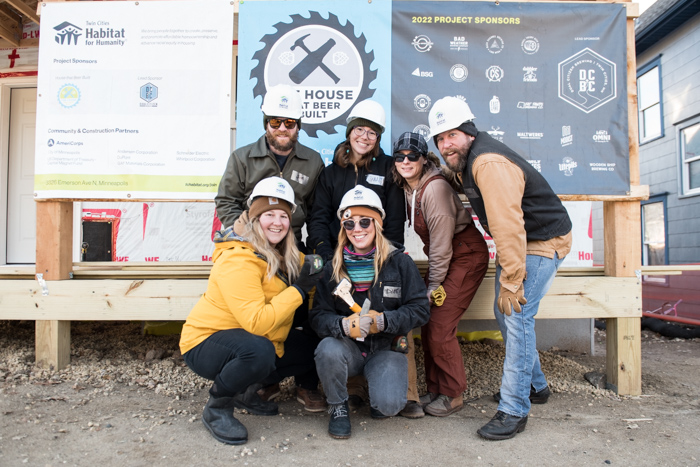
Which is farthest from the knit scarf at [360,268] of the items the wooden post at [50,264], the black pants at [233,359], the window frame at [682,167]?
the window frame at [682,167]

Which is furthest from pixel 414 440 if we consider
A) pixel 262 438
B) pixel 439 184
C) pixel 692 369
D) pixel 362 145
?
pixel 692 369

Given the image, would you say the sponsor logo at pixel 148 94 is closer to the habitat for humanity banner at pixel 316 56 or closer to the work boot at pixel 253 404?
the habitat for humanity banner at pixel 316 56

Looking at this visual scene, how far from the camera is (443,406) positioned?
3.28 m

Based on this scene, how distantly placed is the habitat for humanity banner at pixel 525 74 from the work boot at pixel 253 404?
2283 mm

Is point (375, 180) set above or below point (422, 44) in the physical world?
below

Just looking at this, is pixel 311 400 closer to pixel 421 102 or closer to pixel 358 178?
pixel 358 178

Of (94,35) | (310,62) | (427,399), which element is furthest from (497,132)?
(94,35)

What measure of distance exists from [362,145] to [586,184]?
190 centimetres

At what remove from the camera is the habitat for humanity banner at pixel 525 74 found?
3.94m

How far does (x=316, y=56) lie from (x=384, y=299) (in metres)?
2.12

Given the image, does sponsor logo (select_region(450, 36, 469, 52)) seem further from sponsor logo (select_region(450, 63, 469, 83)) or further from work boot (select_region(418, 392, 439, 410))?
work boot (select_region(418, 392, 439, 410))

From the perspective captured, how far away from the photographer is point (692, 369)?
184 inches

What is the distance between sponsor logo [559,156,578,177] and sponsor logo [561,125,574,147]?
124 mm

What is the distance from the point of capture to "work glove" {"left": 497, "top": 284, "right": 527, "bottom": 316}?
2.86 metres
